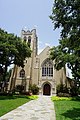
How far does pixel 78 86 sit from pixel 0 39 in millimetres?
23556

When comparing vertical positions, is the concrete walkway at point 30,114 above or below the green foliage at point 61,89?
below

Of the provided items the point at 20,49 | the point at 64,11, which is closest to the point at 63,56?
the point at 20,49

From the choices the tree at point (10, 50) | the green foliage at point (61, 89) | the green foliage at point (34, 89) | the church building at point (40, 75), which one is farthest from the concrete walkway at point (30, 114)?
the church building at point (40, 75)

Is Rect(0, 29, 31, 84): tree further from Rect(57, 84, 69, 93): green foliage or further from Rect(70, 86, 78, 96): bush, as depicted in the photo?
Rect(70, 86, 78, 96): bush

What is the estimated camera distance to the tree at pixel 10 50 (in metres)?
30.9

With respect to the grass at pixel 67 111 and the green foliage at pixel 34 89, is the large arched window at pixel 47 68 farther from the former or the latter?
the grass at pixel 67 111

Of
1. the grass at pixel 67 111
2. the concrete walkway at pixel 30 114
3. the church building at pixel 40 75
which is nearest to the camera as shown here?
the concrete walkway at pixel 30 114

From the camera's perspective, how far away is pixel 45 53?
1939 inches

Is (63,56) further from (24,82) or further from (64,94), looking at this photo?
(24,82)

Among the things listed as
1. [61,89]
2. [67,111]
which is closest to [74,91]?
[61,89]

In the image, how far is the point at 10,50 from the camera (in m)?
31.6

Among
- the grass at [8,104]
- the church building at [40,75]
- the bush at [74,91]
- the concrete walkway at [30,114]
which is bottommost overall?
the concrete walkway at [30,114]

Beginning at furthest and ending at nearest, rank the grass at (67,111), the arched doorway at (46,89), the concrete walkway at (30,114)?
the arched doorway at (46,89) < the grass at (67,111) < the concrete walkway at (30,114)

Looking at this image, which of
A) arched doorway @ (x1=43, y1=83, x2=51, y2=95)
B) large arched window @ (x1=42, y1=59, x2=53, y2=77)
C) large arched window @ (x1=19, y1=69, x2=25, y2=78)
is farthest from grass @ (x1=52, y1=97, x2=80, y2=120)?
Answer: large arched window @ (x1=19, y1=69, x2=25, y2=78)
